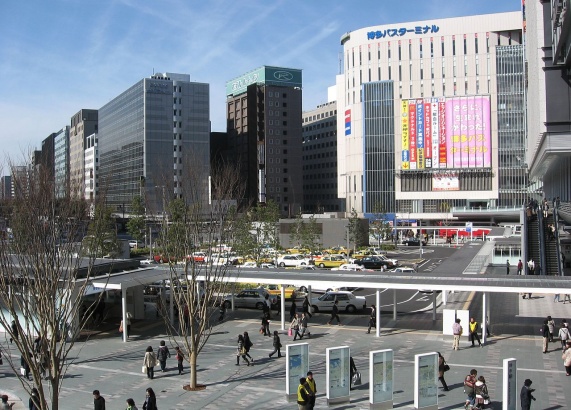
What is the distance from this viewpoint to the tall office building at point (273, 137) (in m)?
113

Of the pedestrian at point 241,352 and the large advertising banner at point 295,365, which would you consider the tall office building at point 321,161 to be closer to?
the pedestrian at point 241,352

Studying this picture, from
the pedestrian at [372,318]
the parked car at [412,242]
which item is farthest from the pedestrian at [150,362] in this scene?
the parked car at [412,242]

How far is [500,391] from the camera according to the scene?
16344 millimetres

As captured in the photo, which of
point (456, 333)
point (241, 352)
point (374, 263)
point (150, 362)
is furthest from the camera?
point (374, 263)

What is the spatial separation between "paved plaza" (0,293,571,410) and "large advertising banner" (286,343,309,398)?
0.47 m

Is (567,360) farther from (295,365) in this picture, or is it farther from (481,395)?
(295,365)

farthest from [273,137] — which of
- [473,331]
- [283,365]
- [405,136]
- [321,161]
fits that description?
[283,365]

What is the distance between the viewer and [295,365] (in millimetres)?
16109

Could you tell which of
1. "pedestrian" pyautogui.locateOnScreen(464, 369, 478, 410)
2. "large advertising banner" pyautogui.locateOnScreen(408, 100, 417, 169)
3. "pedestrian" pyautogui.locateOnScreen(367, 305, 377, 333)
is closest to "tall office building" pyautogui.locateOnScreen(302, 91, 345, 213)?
"large advertising banner" pyautogui.locateOnScreen(408, 100, 417, 169)

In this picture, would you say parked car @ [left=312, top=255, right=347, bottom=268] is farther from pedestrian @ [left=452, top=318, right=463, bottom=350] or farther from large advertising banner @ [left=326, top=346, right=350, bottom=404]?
large advertising banner @ [left=326, top=346, right=350, bottom=404]

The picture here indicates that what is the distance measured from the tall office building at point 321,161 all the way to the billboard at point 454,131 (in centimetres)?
2915

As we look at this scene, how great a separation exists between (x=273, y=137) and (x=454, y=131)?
35.7m

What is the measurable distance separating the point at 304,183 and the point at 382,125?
121ft

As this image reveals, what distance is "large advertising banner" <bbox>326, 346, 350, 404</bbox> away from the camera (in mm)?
15562
